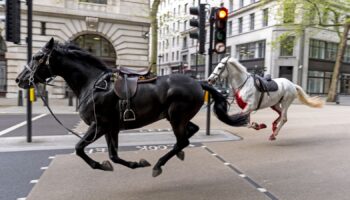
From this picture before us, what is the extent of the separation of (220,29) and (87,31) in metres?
17.5

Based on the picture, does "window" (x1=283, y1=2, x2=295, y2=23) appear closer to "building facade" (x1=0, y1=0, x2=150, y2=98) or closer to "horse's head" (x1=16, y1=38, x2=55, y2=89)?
"building facade" (x1=0, y1=0, x2=150, y2=98)

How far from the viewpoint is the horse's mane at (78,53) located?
14.5ft

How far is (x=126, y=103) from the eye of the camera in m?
4.36

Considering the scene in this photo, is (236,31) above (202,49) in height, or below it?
above

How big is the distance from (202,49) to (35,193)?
231 inches

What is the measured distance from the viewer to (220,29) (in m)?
8.24

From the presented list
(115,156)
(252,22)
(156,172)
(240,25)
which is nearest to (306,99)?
(156,172)

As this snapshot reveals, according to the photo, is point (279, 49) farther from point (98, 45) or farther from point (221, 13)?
point (221, 13)

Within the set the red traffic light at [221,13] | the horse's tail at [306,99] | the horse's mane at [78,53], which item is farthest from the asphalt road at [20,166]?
the horse's tail at [306,99]

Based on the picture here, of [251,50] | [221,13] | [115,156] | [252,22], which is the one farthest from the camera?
[252,22]

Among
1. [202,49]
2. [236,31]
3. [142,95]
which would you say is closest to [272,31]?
[236,31]

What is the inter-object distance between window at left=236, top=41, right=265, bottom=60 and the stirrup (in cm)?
3641

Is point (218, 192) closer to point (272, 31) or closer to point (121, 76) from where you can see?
point (121, 76)

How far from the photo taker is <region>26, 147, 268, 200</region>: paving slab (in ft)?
13.9
